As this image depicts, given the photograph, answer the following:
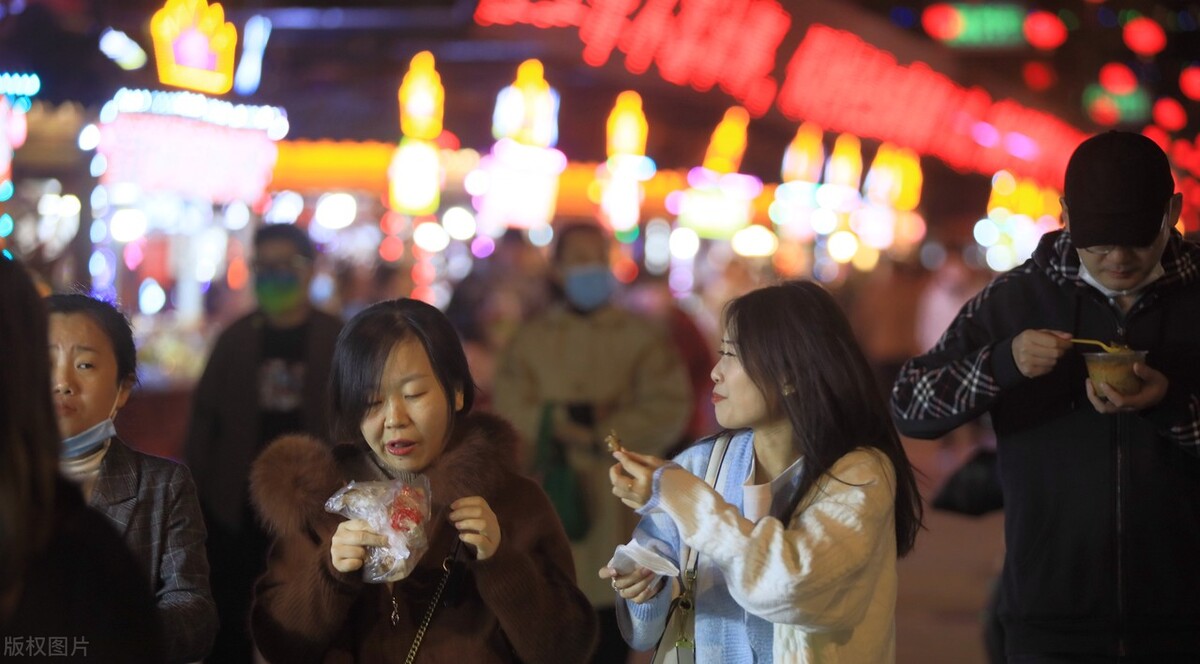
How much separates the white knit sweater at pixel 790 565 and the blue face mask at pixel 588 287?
3.34 meters

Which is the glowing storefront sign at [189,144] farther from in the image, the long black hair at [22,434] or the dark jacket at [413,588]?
the long black hair at [22,434]

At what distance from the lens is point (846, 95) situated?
76.2ft

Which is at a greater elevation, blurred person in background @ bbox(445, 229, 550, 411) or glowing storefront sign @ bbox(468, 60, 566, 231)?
glowing storefront sign @ bbox(468, 60, 566, 231)

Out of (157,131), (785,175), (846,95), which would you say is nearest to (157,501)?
(157,131)

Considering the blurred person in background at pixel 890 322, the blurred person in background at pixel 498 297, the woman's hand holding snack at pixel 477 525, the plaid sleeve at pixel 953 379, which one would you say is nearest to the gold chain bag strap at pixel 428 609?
the woman's hand holding snack at pixel 477 525

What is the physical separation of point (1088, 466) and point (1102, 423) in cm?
12

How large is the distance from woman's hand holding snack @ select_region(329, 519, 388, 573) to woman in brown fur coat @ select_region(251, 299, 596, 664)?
0.06 metres

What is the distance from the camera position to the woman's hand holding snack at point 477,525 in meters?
2.88

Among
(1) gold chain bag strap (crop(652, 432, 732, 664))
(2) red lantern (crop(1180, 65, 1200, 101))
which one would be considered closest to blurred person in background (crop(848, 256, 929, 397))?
(2) red lantern (crop(1180, 65, 1200, 101))

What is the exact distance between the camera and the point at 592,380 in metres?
6.29

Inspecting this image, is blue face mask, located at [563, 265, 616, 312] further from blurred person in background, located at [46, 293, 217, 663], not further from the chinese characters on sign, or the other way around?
the chinese characters on sign

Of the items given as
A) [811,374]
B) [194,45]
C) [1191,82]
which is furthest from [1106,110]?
[811,374]

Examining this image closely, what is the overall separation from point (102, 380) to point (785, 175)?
2462 centimetres

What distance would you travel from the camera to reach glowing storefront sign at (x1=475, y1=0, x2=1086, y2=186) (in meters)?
13.1
